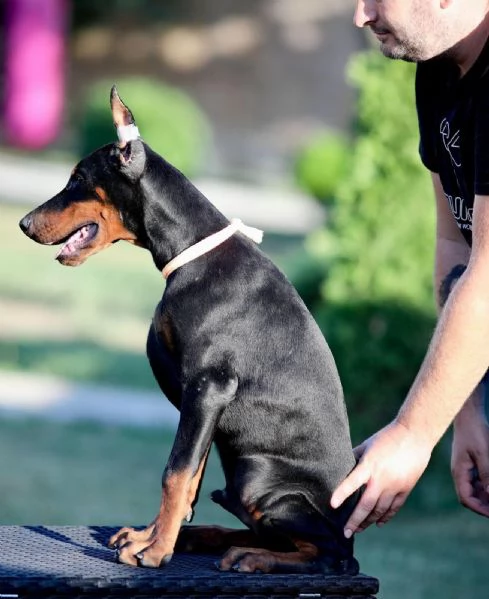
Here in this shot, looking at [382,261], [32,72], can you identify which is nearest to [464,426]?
[382,261]

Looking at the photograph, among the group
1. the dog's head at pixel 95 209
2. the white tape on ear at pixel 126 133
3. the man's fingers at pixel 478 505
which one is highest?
the white tape on ear at pixel 126 133

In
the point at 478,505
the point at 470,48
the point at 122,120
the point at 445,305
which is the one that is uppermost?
the point at 470,48

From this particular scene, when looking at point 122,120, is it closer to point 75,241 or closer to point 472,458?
point 75,241

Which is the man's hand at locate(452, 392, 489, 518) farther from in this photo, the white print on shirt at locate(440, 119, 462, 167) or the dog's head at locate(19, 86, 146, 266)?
the dog's head at locate(19, 86, 146, 266)

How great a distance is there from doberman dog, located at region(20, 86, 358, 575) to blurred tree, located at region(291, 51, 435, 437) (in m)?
3.93

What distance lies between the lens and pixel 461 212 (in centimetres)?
345

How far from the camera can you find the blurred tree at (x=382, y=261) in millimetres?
7090

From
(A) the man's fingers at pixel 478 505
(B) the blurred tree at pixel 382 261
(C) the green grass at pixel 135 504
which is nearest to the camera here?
(A) the man's fingers at pixel 478 505

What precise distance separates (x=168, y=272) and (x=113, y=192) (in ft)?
0.82

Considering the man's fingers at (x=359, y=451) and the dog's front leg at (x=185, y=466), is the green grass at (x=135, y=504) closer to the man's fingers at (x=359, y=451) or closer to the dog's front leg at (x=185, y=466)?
the man's fingers at (x=359, y=451)

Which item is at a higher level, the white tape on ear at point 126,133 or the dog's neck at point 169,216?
the white tape on ear at point 126,133

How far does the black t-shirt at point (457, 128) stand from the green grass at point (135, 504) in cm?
277

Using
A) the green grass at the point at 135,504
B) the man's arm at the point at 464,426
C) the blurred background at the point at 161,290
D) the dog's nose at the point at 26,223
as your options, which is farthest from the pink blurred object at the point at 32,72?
the dog's nose at the point at 26,223

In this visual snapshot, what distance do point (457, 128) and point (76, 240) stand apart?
1037 millimetres
